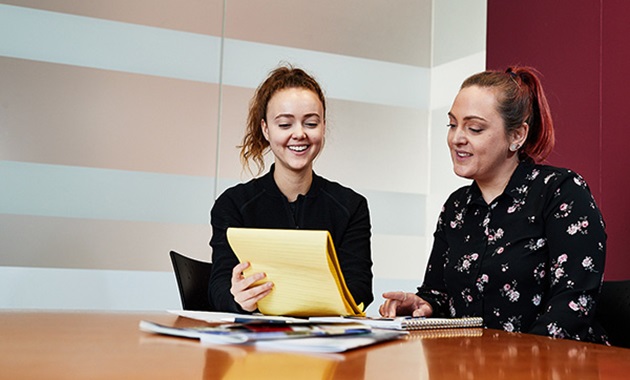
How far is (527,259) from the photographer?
78.7 inches

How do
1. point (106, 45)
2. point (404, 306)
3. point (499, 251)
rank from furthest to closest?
1. point (106, 45)
2. point (499, 251)
3. point (404, 306)

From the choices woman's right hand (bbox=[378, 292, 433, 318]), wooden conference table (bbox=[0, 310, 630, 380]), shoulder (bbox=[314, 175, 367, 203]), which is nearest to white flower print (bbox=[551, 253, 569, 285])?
woman's right hand (bbox=[378, 292, 433, 318])

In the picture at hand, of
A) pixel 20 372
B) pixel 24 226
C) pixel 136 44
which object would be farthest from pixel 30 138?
pixel 20 372

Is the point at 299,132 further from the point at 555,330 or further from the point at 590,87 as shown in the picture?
the point at 590,87

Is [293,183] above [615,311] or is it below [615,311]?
above

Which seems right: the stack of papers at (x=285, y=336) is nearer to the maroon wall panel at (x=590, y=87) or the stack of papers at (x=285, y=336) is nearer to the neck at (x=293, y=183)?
the neck at (x=293, y=183)

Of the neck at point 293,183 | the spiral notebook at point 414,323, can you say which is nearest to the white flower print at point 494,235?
the spiral notebook at point 414,323

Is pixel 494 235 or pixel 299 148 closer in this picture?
pixel 494 235

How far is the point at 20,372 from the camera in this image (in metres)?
0.75

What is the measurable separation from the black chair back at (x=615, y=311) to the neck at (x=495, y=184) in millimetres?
411

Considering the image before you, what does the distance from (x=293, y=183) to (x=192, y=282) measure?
0.45m

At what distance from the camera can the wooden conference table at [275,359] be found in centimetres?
79

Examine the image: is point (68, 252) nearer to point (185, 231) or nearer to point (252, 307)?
point (185, 231)

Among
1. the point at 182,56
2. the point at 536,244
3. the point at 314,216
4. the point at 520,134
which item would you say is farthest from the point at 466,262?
the point at 182,56
